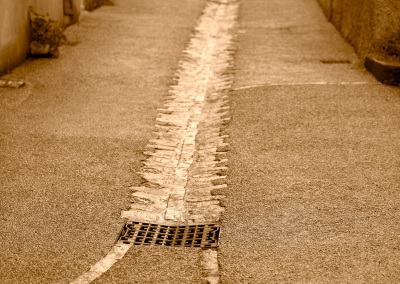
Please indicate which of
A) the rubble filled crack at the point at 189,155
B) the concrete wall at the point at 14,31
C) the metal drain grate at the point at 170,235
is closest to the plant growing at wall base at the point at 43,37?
the concrete wall at the point at 14,31

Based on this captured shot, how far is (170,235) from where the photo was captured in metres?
6.68

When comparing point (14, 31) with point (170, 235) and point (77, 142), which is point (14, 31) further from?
point (170, 235)

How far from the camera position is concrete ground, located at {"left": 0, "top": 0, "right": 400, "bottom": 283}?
594cm

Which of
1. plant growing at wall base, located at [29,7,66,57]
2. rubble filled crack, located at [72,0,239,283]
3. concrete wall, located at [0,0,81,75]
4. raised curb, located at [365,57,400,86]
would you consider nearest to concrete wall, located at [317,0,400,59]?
raised curb, located at [365,57,400,86]

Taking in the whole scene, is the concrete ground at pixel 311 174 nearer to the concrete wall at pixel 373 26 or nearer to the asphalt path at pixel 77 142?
the concrete wall at pixel 373 26

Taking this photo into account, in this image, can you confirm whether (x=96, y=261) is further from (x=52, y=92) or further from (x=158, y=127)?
(x=52, y=92)

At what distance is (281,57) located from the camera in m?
13.3

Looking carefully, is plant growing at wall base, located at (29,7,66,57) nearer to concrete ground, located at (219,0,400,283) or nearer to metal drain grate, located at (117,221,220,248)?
concrete ground, located at (219,0,400,283)

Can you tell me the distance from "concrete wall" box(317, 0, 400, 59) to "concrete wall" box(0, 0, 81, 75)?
6.48 m

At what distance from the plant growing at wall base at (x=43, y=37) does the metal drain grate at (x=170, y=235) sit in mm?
6676

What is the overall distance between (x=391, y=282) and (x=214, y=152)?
11.7ft

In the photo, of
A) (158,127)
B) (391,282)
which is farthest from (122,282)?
(158,127)

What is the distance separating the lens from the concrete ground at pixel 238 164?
5.94m

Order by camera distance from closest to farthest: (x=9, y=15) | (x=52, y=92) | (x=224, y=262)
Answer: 1. (x=224, y=262)
2. (x=52, y=92)
3. (x=9, y=15)
